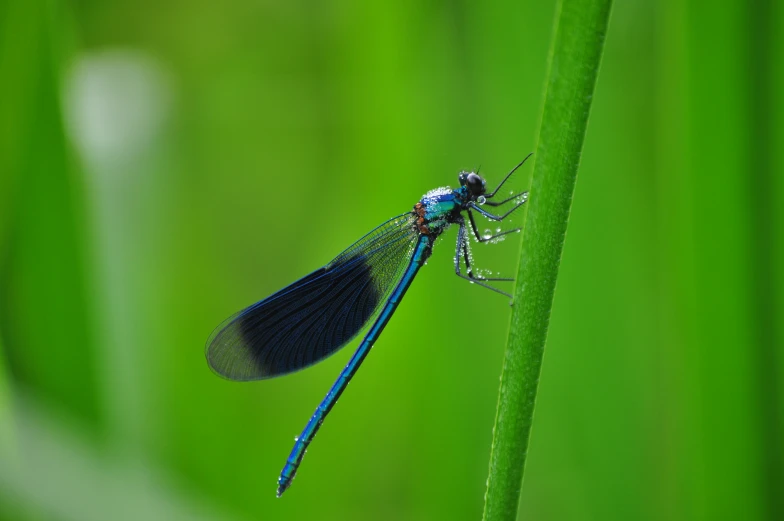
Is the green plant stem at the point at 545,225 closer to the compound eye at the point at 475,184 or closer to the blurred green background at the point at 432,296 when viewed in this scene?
the blurred green background at the point at 432,296

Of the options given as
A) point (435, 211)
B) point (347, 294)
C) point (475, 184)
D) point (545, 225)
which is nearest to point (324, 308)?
point (347, 294)

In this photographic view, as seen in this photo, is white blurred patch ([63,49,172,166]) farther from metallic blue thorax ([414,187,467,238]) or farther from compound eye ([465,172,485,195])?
compound eye ([465,172,485,195])

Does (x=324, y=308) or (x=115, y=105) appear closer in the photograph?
(x=324, y=308)

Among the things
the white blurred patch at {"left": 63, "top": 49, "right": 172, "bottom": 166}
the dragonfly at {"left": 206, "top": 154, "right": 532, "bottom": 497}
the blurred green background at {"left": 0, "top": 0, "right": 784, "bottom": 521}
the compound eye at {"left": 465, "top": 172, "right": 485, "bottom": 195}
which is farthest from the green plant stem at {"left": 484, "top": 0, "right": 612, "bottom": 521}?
the white blurred patch at {"left": 63, "top": 49, "right": 172, "bottom": 166}

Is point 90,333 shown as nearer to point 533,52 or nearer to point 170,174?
point 170,174

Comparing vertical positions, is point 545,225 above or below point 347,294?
below

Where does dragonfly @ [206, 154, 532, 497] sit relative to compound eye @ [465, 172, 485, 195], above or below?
below

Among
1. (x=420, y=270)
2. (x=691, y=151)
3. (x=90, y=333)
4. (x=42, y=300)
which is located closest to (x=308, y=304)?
(x=420, y=270)

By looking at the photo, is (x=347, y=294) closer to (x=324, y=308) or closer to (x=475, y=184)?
(x=324, y=308)

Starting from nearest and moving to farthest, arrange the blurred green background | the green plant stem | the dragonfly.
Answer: the green plant stem
the blurred green background
the dragonfly
